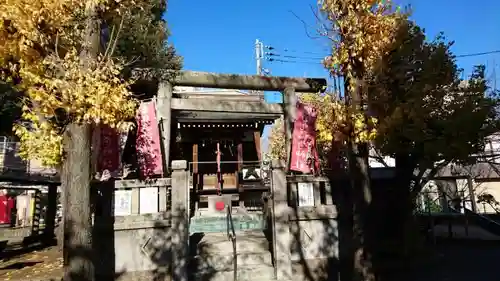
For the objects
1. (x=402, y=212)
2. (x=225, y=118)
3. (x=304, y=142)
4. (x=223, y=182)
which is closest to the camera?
(x=304, y=142)

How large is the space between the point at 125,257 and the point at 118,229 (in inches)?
26.5

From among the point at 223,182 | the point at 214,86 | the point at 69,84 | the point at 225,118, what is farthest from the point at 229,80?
the point at 223,182

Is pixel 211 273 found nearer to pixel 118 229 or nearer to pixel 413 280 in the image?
pixel 118 229

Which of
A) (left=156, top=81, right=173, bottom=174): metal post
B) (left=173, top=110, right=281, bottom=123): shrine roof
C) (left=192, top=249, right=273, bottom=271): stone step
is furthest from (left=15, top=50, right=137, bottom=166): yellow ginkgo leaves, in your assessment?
(left=173, top=110, right=281, bottom=123): shrine roof

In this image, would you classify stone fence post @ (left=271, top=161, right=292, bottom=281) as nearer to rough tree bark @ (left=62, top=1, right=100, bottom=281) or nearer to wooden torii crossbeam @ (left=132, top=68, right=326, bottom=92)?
wooden torii crossbeam @ (left=132, top=68, right=326, bottom=92)

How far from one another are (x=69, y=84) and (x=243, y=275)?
224 inches

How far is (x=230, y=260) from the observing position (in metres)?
8.58

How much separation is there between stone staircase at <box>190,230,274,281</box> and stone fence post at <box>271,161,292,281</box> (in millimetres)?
314

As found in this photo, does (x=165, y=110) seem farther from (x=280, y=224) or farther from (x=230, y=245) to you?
(x=280, y=224)

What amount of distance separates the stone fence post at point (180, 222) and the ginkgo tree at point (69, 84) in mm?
2139

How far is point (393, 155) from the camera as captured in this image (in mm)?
11008

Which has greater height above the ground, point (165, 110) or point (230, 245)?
point (165, 110)

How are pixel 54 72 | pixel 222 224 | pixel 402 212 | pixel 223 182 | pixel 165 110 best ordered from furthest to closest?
pixel 223 182
pixel 222 224
pixel 402 212
pixel 165 110
pixel 54 72

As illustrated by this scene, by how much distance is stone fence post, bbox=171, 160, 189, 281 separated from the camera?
7.80 meters
